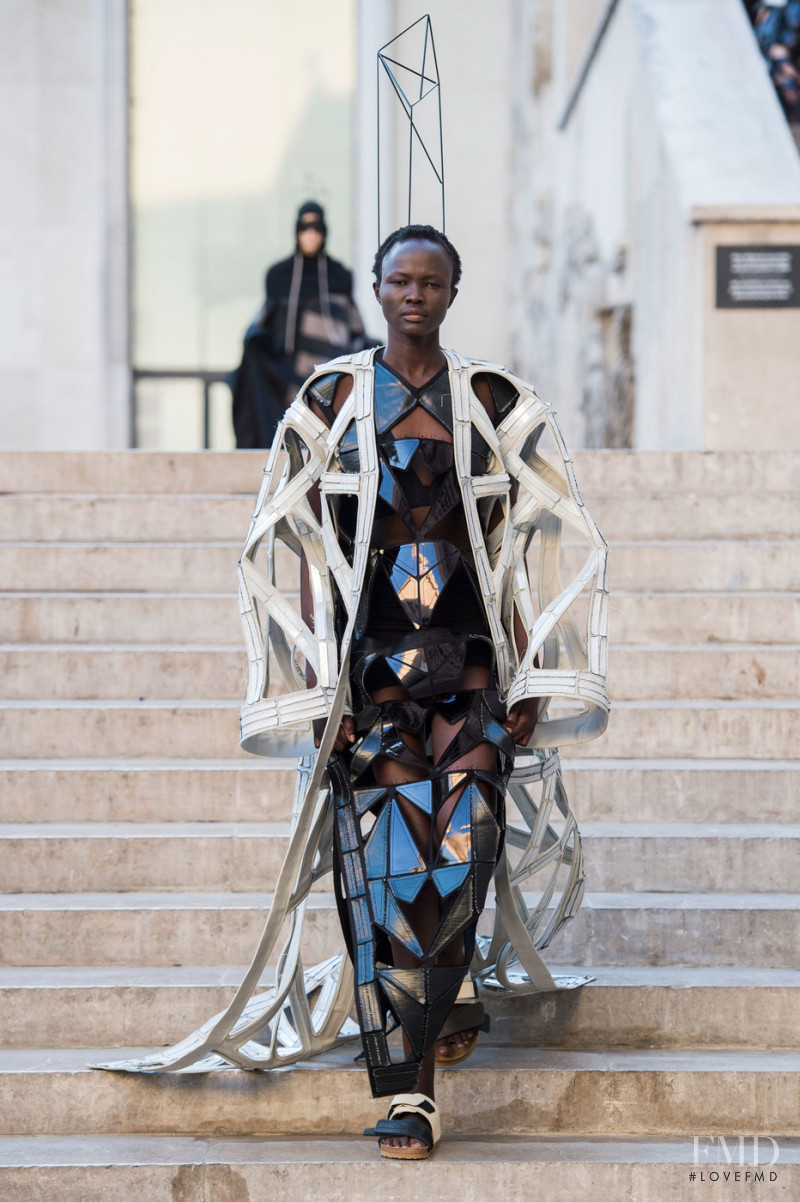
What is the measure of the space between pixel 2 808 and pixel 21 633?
1313mm

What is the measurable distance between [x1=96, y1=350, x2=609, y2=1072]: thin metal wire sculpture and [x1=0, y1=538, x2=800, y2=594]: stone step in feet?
9.24

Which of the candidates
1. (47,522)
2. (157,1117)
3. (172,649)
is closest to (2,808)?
(172,649)

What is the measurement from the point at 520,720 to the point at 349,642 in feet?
1.58

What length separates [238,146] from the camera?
17.3 meters

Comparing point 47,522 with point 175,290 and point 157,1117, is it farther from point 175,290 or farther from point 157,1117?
point 175,290

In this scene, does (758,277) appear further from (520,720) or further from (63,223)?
(63,223)

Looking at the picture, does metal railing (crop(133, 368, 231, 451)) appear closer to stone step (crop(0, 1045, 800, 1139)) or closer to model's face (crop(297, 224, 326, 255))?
model's face (crop(297, 224, 326, 255))

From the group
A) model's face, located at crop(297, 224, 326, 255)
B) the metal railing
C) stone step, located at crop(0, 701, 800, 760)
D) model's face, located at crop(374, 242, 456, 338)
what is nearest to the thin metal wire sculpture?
model's face, located at crop(374, 242, 456, 338)

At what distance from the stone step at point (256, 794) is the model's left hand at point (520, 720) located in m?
1.66

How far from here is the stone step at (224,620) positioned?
6.34 meters

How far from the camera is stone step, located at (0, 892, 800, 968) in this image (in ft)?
14.9

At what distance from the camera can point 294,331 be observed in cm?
1092

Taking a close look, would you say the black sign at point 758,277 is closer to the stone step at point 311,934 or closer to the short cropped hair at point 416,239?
the stone step at point 311,934

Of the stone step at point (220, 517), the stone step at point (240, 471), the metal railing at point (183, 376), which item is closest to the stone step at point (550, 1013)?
the stone step at point (220, 517)
